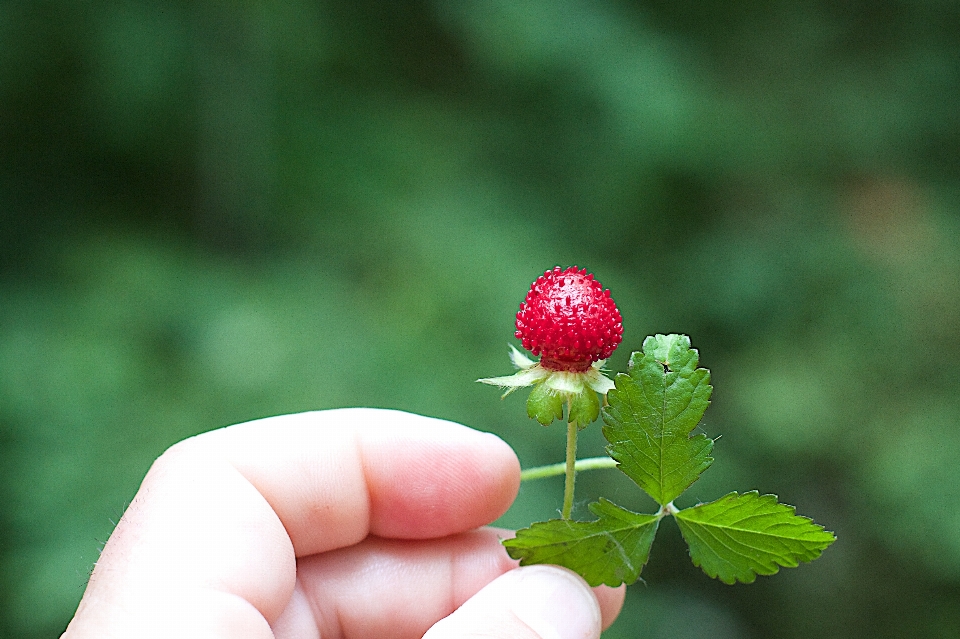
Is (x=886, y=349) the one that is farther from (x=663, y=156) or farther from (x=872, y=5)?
(x=872, y=5)

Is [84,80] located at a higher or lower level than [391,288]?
higher

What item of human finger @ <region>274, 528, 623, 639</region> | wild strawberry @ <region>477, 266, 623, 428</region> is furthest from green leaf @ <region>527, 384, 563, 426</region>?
human finger @ <region>274, 528, 623, 639</region>

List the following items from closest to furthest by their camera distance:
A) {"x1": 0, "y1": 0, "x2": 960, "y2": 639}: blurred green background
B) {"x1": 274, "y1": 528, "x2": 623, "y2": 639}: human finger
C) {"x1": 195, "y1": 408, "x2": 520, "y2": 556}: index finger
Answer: {"x1": 195, "y1": 408, "x2": 520, "y2": 556}: index finger
{"x1": 274, "y1": 528, "x2": 623, "y2": 639}: human finger
{"x1": 0, "y1": 0, "x2": 960, "y2": 639}: blurred green background

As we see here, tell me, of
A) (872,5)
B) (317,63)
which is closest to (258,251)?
(317,63)

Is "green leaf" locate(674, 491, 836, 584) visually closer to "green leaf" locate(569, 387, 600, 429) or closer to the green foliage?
the green foliage

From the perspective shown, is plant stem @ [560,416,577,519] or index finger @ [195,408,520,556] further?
index finger @ [195,408,520,556]

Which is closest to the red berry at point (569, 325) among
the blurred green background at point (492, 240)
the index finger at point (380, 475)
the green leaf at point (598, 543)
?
the green leaf at point (598, 543)

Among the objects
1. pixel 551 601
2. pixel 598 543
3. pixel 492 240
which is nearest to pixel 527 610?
Result: pixel 551 601

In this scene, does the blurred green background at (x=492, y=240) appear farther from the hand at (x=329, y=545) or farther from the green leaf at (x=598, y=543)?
the green leaf at (x=598, y=543)
